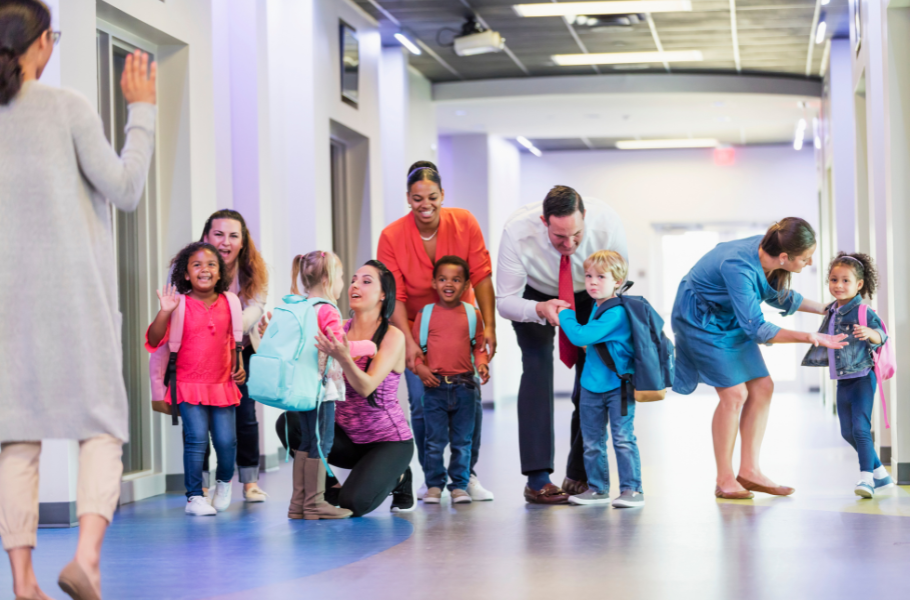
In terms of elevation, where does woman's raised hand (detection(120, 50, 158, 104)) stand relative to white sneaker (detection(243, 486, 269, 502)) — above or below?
above

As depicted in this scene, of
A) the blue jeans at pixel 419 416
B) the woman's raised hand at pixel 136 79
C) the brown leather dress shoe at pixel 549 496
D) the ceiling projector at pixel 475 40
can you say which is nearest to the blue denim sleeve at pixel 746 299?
the brown leather dress shoe at pixel 549 496

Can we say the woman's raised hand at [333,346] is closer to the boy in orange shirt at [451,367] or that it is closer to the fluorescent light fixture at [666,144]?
the boy in orange shirt at [451,367]

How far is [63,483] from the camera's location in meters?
4.04

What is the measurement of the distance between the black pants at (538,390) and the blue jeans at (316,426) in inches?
32.7

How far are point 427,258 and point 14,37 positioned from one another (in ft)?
7.71

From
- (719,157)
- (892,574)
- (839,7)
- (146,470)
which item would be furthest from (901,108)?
(719,157)

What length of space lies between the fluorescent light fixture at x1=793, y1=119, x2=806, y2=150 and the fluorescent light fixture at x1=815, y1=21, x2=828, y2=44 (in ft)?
9.77

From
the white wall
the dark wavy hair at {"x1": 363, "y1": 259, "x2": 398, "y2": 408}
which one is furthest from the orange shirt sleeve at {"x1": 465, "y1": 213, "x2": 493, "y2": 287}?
the white wall

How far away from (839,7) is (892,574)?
624cm

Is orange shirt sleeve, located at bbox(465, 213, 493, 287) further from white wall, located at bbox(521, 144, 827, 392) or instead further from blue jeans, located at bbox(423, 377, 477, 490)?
white wall, located at bbox(521, 144, 827, 392)

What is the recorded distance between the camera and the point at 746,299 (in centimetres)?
415

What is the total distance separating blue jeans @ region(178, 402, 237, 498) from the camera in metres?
4.34

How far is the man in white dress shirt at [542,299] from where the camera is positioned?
423 centimetres

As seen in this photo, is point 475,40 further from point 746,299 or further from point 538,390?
point 746,299
